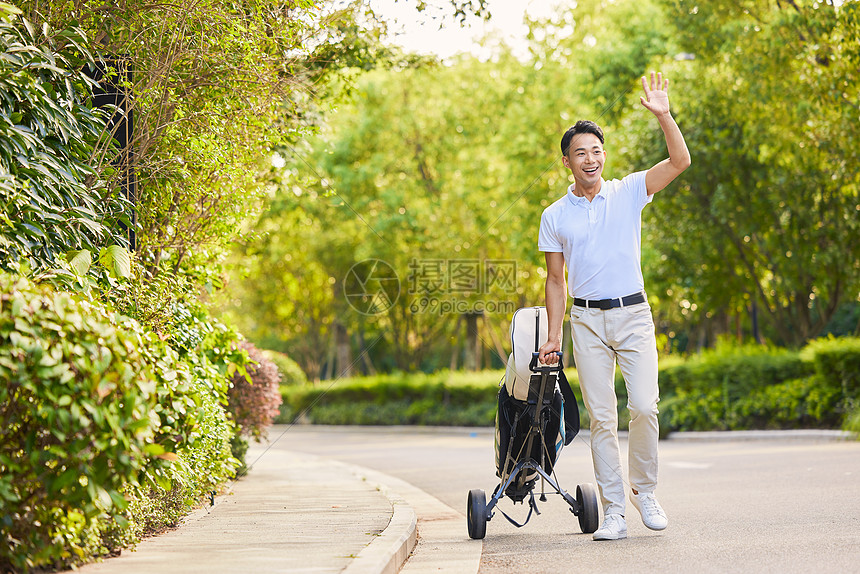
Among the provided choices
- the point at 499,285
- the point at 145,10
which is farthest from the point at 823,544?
the point at 499,285

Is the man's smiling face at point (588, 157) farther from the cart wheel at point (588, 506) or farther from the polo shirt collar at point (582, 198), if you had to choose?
the cart wheel at point (588, 506)

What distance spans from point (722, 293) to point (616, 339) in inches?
722

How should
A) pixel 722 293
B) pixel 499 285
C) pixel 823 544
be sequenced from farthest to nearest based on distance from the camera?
pixel 499 285
pixel 722 293
pixel 823 544

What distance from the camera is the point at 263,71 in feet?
20.4

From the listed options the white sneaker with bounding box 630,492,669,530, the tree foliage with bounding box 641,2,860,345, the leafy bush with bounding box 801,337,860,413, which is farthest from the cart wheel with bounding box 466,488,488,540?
the leafy bush with bounding box 801,337,860,413

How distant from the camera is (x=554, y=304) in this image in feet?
17.7

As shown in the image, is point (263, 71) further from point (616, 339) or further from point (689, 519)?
point (689, 519)

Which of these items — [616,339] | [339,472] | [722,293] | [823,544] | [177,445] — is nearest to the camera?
[177,445]

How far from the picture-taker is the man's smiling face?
5383 millimetres

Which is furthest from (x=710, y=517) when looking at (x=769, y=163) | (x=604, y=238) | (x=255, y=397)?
(x=769, y=163)

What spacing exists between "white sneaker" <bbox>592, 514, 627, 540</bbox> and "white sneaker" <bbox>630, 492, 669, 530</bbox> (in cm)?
14

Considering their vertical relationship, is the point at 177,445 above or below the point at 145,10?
below

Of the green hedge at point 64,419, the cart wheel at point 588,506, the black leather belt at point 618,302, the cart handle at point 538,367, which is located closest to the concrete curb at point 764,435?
the cart wheel at point 588,506

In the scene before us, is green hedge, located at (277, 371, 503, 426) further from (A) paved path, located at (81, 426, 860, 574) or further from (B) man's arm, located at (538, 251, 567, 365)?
(B) man's arm, located at (538, 251, 567, 365)
